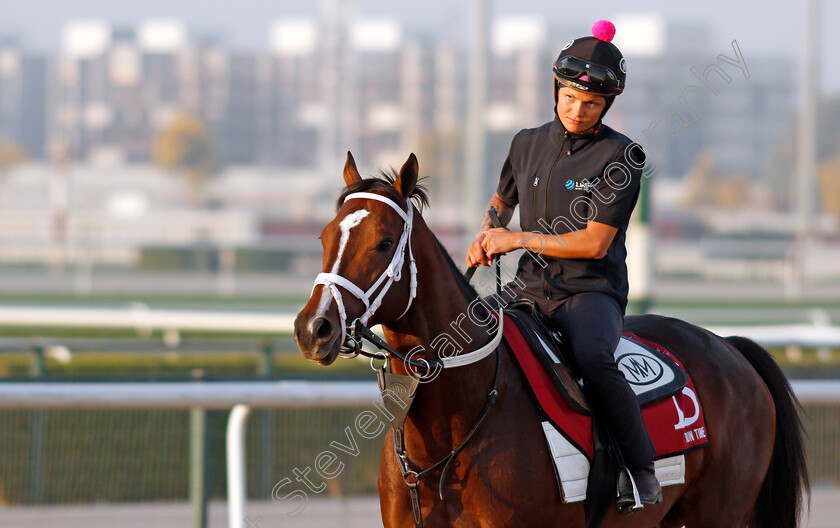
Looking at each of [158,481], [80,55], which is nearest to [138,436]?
[158,481]

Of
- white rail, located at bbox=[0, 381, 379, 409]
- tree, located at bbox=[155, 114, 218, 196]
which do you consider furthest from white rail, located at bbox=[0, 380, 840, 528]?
tree, located at bbox=[155, 114, 218, 196]

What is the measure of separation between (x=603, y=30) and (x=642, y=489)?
1.54 m

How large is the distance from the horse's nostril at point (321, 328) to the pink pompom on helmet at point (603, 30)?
4.98 ft

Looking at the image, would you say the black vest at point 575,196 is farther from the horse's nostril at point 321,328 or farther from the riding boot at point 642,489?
the horse's nostril at point 321,328

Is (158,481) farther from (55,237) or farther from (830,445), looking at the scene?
(55,237)

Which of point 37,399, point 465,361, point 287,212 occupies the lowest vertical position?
point 287,212

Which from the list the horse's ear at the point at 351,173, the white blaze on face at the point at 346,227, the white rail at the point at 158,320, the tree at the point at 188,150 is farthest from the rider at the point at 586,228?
the tree at the point at 188,150

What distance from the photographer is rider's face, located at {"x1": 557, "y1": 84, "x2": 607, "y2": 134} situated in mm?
3137

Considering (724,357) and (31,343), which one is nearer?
(724,357)

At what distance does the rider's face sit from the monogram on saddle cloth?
2.06 feet

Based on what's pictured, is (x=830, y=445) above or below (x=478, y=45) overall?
below

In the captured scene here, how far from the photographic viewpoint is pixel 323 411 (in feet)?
18.2

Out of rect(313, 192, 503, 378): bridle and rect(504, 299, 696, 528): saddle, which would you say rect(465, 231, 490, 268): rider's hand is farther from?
rect(313, 192, 503, 378): bridle

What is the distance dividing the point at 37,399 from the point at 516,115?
5205 cm
